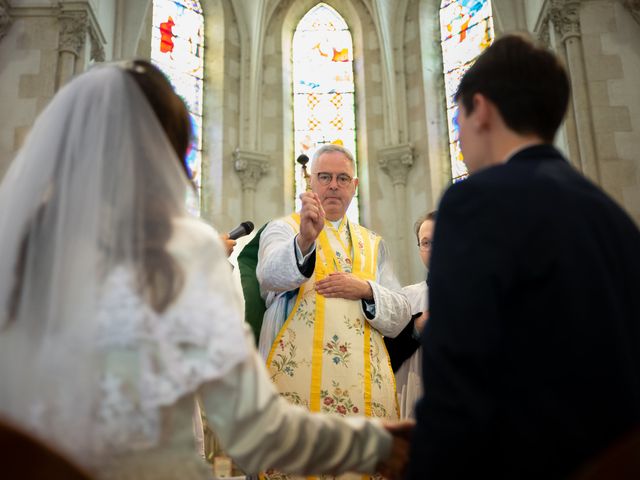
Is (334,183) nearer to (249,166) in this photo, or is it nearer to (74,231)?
(74,231)

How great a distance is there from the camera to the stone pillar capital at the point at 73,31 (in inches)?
296

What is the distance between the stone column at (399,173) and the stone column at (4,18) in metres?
5.65

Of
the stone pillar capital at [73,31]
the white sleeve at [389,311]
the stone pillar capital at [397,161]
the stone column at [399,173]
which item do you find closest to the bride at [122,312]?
the white sleeve at [389,311]

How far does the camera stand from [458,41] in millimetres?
10742

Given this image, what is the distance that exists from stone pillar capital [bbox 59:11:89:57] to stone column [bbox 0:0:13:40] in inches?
21.7

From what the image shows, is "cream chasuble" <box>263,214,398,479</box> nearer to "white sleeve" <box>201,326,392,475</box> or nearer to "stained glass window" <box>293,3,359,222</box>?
"white sleeve" <box>201,326,392,475</box>

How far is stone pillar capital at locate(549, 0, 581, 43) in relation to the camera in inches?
282

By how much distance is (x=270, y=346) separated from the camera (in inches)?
128

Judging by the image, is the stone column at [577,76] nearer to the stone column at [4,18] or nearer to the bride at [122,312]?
the bride at [122,312]

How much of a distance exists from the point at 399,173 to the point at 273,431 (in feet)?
30.4

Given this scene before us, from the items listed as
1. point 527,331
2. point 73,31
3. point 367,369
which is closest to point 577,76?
point 367,369

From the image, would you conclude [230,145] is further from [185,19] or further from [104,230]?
[104,230]

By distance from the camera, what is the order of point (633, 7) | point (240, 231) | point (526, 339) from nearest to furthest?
point (526, 339), point (240, 231), point (633, 7)

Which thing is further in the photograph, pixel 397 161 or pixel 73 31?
pixel 397 161
